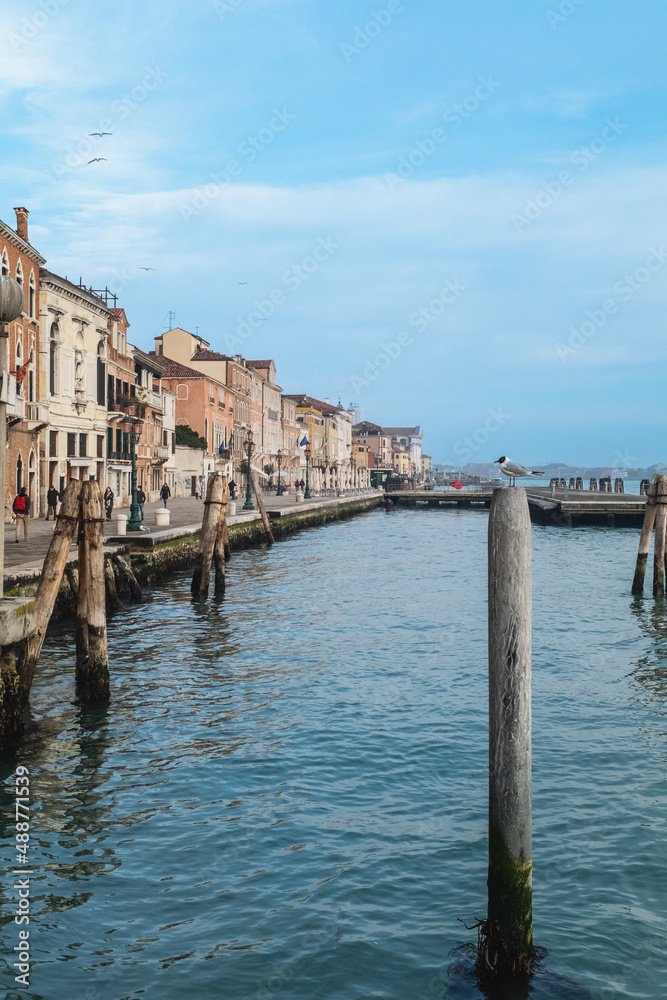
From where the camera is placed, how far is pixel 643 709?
40.7 feet

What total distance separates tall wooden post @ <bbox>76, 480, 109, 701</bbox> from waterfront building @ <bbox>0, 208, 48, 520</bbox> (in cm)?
1826

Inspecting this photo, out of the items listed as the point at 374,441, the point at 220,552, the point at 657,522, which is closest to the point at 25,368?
the point at 220,552

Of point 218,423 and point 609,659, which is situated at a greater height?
point 218,423

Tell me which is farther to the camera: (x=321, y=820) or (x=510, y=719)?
(x=321, y=820)

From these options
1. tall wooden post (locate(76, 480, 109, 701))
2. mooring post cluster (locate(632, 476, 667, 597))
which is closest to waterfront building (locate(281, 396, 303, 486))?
mooring post cluster (locate(632, 476, 667, 597))

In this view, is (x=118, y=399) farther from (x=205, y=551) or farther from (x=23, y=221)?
(x=205, y=551)

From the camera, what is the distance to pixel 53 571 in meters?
11.5

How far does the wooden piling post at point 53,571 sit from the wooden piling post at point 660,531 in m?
14.2

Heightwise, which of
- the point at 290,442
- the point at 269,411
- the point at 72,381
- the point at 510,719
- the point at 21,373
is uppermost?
the point at 269,411

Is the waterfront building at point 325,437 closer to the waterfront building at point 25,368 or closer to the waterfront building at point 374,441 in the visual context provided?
the waterfront building at point 374,441

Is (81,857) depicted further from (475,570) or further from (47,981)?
(475,570)

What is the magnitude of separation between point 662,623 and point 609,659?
4.19 meters

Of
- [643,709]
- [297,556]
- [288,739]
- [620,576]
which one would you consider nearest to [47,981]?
[288,739]

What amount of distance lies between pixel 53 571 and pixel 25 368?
22.3 meters
